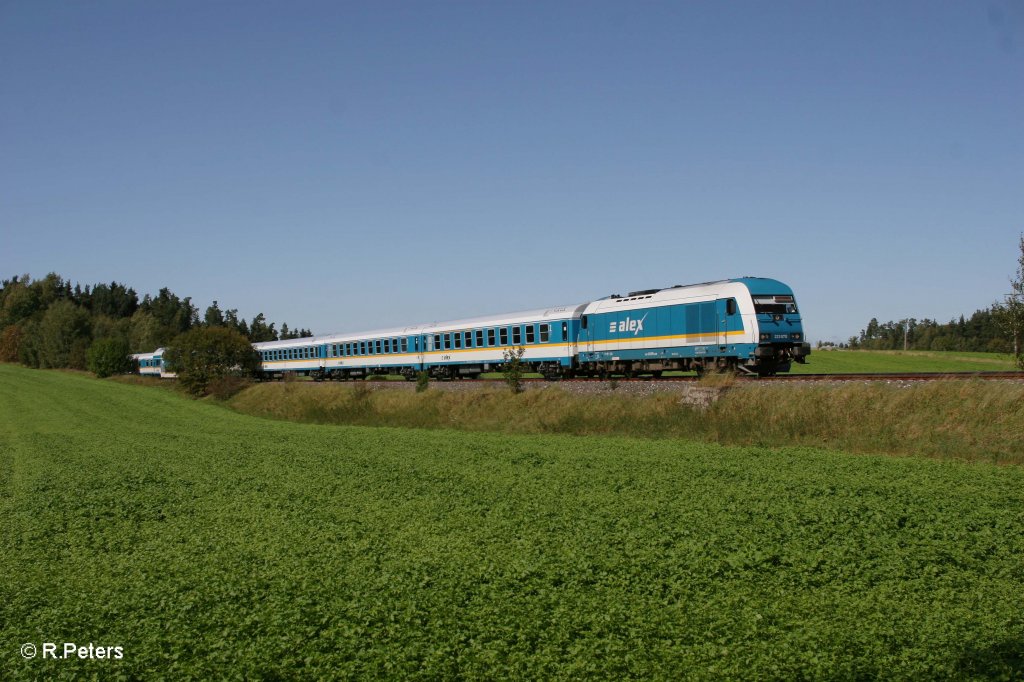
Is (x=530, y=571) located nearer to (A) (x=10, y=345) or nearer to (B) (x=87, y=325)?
(B) (x=87, y=325)

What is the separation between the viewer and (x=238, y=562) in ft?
29.0

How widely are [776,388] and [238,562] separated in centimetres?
1667

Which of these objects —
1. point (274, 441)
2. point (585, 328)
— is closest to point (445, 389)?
point (585, 328)

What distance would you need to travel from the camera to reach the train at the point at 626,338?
25938mm

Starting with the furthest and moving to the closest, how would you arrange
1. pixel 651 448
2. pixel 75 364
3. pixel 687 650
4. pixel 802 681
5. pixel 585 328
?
pixel 75 364 < pixel 585 328 < pixel 651 448 < pixel 687 650 < pixel 802 681

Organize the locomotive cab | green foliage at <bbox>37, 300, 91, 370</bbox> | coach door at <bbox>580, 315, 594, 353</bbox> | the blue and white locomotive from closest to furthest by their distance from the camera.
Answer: the locomotive cab, the blue and white locomotive, coach door at <bbox>580, 315, 594, 353</bbox>, green foliage at <bbox>37, 300, 91, 370</bbox>

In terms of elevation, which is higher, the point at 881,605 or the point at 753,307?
the point at 753,307

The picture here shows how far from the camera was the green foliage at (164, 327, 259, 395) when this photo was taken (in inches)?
2119

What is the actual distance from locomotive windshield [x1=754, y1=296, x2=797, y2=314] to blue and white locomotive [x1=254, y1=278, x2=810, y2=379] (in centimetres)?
4

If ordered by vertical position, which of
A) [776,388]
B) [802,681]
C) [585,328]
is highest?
[585,328]

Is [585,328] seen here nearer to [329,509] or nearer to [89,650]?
[329,509]

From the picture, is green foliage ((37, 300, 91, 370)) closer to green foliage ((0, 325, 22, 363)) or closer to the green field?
green foliage ((0, 325, 22, 363))

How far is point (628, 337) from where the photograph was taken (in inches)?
1227

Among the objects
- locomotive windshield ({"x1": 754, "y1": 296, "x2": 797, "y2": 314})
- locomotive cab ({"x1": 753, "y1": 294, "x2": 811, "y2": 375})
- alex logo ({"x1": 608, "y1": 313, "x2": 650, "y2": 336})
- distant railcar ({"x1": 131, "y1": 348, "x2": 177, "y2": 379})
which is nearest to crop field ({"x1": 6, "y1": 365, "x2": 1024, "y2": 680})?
locomotive cab ({"x1": 753, "y1": 294, "x2": 811, "y2": 375})
